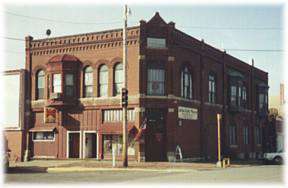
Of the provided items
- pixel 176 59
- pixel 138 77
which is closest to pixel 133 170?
pixel 138 77

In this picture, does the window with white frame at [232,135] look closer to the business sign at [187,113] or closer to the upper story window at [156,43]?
the business sign at [187,113]

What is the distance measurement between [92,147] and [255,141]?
24583 millimetres

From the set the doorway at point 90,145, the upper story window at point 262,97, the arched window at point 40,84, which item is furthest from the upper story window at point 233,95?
the arched window at point 40,84

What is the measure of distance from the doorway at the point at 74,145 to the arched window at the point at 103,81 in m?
3.94

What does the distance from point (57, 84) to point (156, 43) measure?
902cm

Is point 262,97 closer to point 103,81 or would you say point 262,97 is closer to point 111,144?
point 103,81

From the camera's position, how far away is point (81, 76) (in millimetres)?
39062

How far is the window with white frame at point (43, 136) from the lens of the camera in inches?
1566

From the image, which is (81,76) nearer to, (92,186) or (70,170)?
(70,170)

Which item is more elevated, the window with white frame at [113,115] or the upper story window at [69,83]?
the upper story window at [69,83]

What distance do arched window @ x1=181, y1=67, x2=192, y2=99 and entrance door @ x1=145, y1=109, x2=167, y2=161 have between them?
3589mm

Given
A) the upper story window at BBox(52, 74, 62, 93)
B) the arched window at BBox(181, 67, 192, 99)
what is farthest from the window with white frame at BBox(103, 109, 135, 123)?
the arched window at BBox(181, 67, 192, 99)

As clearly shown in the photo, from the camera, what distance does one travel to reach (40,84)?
135 ft

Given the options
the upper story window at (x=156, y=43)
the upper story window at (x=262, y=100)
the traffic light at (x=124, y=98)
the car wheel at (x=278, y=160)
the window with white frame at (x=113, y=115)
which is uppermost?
Result: the upper story window at (x=156, y=43)
